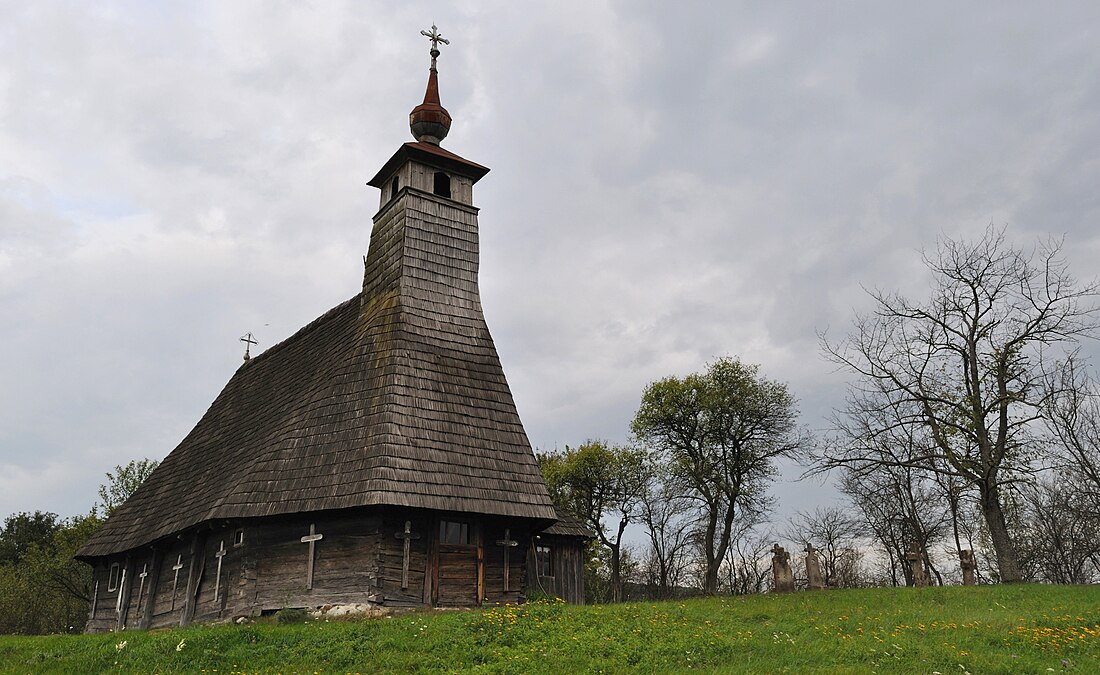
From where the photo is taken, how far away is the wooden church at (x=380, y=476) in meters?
17.3

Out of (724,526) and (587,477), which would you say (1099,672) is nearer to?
(724,526)

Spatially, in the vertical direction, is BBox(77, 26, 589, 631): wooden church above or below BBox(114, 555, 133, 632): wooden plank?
above

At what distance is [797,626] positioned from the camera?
13.8 meters

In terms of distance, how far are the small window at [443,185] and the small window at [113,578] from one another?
577 inches

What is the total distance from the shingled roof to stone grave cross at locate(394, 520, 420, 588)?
2.32ft

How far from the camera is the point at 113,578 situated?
976 inches

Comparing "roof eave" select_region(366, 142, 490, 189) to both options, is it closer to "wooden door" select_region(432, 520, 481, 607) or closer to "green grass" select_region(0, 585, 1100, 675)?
"wooden door" select_region(432, 520, 481, 607)

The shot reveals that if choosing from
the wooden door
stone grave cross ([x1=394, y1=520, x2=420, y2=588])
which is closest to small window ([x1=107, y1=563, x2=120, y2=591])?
stone grave cross ([x1=394, y1=520, x2=420, y2=588])

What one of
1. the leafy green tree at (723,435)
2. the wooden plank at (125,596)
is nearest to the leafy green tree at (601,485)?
the leafy green tree at (723,435)

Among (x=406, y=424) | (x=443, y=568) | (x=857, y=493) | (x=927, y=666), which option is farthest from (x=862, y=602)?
(x=857, y=493)

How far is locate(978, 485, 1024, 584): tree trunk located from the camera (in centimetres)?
2078

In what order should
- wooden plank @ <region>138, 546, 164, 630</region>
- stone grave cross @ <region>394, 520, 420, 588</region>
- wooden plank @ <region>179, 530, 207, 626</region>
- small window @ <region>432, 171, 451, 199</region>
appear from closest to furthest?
stone grave cross @ <region>394, 520, 420, 588</region>, wooden plank @ <region>179, 530, 207, 626</region>, wooden plank @ <region>138, 546, 164, 630</region>, small window @ <region>432, 171, 451, 199</region>

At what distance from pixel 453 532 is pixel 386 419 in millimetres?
2888

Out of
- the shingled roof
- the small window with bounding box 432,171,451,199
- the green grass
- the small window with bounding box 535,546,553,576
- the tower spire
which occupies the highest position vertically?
the tower spire
